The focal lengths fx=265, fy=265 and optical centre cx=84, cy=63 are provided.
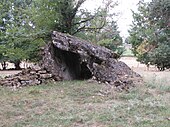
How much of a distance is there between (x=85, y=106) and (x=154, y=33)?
11.7m

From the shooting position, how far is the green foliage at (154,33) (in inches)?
414

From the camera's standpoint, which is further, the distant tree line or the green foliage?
the distant tree line

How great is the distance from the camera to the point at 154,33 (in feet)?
51.7

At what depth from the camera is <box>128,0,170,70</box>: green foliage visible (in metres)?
10.5

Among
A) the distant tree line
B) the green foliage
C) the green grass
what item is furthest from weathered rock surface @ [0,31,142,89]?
the green foliage

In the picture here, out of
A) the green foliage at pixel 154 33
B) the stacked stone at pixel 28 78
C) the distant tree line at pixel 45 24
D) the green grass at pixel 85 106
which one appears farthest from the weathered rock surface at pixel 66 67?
the green foliage at pixel 154 33

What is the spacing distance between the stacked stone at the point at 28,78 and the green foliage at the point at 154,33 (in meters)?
5.05

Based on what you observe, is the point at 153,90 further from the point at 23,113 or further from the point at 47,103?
the point at 23,113

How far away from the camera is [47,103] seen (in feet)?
17.6

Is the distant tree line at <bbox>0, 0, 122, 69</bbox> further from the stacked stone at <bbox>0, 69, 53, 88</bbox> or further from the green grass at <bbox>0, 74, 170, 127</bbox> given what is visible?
the green grass at <bbox>0, 74, 170, 127</bbox>

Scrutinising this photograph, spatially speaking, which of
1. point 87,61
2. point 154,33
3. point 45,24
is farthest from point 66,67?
point 154,33

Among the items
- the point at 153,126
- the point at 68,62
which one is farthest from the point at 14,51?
the point at 153,126

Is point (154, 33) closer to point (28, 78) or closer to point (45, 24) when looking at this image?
point (45, 24)

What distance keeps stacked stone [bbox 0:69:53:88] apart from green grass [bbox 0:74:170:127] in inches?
18.7
